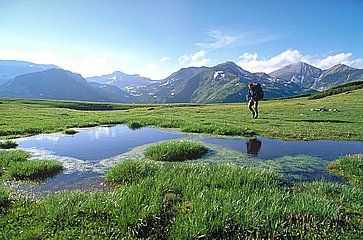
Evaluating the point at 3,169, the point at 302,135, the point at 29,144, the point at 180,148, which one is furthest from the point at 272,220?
the point at 29,144

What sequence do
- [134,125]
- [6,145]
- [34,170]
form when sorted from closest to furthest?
[34,170], [6,145], [134,125]

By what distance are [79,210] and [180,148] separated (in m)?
9.96

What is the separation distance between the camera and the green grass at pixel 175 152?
57.8ft

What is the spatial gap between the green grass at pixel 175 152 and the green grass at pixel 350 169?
8.28 meters

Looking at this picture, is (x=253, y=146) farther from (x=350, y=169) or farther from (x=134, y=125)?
(x=134, y=125)

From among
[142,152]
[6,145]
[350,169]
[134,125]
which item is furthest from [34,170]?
[134,125]

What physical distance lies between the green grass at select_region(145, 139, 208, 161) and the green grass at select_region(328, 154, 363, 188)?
828 centimetres

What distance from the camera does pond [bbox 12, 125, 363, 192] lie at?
1402 cm

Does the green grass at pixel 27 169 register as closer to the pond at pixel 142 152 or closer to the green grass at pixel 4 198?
the pond at pixel 142 152

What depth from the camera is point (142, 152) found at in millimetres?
19750

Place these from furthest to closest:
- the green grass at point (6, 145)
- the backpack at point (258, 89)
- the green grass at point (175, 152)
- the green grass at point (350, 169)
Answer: the backpack at point (258, 89) < the green grass at point (6, 145) < the green grass at point (175, 152) < the green grass at point (350, 169)

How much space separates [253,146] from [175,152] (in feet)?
23.8

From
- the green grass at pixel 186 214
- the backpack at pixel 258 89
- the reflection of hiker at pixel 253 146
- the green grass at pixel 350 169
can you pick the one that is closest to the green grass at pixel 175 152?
the reflection of hiker at pixel 253 146

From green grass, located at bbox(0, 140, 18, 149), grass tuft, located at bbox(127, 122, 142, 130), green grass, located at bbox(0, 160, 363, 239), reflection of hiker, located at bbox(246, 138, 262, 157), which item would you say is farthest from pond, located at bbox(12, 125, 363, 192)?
grass tuft, located at bbox(127, 122, 142, 130)
